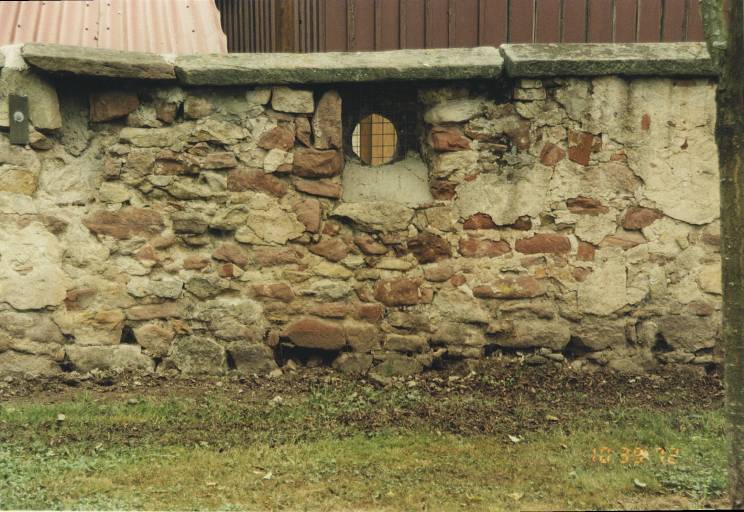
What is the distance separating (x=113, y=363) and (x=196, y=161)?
4.19 ft

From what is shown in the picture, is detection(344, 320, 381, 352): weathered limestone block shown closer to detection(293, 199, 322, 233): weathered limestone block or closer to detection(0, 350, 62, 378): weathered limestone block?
detection(293, 199, 322, 233): weathered limestone block

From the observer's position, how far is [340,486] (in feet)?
11.0

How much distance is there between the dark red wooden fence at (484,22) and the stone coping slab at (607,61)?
0.47 m

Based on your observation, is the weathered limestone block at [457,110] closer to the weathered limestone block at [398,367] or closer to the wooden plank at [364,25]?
the wooden plank at [364,25]

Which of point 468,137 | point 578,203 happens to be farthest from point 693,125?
point 468,137

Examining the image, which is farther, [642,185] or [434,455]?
[642,185]

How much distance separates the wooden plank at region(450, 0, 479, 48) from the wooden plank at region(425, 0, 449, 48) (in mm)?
57

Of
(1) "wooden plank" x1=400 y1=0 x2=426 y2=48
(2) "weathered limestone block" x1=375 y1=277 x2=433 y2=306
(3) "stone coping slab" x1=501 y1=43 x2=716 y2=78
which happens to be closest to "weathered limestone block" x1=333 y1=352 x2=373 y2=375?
(2) "weathered limestone block" x1=375 y1=277 x2=433 y2=306

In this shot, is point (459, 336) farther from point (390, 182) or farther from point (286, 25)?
point (286, 25)

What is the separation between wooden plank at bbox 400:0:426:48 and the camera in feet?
16.6

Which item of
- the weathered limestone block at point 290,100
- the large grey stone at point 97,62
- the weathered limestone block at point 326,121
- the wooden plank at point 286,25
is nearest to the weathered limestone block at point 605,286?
the weathered limestone block at point 326,121

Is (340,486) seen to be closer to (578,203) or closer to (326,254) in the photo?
(326,254)

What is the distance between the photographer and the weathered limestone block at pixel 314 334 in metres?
4.76

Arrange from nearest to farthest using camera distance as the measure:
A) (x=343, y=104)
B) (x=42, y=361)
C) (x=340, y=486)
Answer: (x=340, y=486) < (x=42, y=361) < (x=343, y=104)
